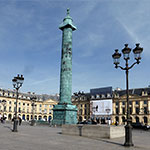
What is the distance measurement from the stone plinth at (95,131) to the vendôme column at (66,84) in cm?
1306

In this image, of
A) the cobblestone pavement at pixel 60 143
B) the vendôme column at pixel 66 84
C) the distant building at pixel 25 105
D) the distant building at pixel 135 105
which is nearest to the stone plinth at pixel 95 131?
the cobblestone pavement at pixel 60 143

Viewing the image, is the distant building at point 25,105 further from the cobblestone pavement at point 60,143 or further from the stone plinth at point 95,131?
the cobblestone pavement at point 60,143

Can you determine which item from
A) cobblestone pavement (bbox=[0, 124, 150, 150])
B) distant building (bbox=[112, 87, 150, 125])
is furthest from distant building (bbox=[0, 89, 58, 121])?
cobblestone pavement (bbox=[0, 124, 150, 150])

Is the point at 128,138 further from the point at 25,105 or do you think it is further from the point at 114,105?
the point at 25,105

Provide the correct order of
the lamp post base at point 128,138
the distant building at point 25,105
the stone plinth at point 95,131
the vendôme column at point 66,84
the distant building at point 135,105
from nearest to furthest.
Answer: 1. the lamp post base at point 128,138
2. the stone plinth at point 95,131
3. the vendôme column at point 66,84
4. the distant building at point 135,105
5. the distant building at point 25,105

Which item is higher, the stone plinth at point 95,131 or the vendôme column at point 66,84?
the vendôme column at point 66,84

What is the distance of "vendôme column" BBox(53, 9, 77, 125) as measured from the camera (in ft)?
106

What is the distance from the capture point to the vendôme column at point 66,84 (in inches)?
1277

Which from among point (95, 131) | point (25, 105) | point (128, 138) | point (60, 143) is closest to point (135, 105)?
point (25, 105)

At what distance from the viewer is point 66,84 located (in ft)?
112

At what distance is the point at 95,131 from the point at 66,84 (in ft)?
58.6

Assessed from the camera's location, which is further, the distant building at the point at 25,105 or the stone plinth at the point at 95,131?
the distant building at the point at 25,105

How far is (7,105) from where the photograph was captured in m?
93.3

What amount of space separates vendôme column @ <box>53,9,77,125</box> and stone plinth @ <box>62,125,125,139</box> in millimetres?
13064
